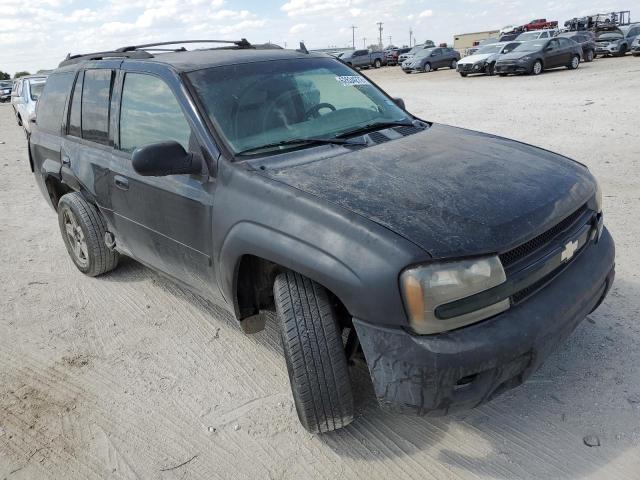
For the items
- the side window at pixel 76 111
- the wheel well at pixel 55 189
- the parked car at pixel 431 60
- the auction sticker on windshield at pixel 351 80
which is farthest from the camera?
the parked car at pixel 431 60

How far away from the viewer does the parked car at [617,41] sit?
26.5 m

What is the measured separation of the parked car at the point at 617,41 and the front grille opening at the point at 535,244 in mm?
28506

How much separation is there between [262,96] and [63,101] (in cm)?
218

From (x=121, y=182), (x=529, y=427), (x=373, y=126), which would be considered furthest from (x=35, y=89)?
(x=529, y=427)

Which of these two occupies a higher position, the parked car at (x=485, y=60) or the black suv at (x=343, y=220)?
the parked car at (x=485, y=60)

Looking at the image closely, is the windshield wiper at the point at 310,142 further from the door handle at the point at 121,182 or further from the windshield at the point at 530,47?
the windshield at the point at 530,47

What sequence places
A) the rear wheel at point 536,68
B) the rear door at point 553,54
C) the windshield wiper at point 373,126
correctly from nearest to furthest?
the windshield wiper at point 373,126 → the rear wheel at point 536,68 → the rear door at point 553,54

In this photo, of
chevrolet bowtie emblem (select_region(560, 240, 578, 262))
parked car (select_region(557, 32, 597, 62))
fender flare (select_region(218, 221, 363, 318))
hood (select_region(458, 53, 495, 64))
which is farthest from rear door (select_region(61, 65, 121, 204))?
parked car (select_region(557, 32, 597, 62))

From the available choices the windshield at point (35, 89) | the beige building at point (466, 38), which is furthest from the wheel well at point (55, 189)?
the beige building at point (466, 38)

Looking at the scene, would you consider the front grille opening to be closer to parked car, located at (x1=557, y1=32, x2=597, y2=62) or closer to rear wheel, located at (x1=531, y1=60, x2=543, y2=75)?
rear wheel, located at (x1=531, y1=60, x2=543, y2=75)

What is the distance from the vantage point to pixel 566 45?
852 inches

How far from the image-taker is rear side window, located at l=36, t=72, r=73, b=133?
4473 mm

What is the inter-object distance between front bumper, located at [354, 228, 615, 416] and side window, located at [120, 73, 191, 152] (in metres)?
1.64

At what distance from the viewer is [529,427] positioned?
265 cm
